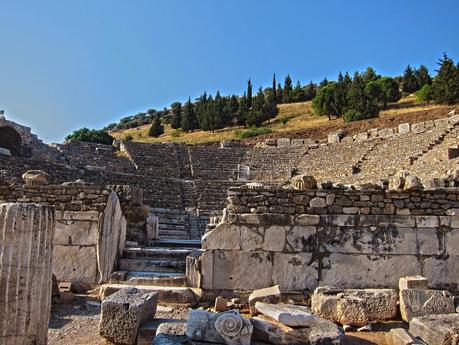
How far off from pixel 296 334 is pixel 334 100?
57452mm


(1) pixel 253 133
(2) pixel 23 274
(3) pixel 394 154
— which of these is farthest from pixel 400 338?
(1) pixel 253 133

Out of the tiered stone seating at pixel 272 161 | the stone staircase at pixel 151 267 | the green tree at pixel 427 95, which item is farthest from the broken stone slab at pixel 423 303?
the green tree at pixel 427 95

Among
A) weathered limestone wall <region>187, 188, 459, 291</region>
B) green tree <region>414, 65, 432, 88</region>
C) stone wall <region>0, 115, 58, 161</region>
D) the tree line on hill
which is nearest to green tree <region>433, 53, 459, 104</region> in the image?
the tree line on hill

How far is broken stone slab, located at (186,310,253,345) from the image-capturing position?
16.5 ft

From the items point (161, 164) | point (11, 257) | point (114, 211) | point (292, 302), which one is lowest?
point (292, 302)

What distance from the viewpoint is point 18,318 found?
4363 millimetres

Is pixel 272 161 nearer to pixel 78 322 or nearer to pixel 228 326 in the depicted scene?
pixel 78 322

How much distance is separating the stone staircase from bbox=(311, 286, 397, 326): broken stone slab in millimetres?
2604

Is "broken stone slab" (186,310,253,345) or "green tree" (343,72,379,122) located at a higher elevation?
"green tree" (343,72,379,122)

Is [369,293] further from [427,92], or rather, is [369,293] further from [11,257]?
[427,92]

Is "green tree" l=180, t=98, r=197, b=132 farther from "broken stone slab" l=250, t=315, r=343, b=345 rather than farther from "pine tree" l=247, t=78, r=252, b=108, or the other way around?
"broken stone slab" l=250, t=315, r=343, b=345

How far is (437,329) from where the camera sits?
17.4 ft

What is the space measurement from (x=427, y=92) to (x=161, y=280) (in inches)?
2207

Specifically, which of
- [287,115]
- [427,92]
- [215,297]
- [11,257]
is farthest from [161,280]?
[287,115]
